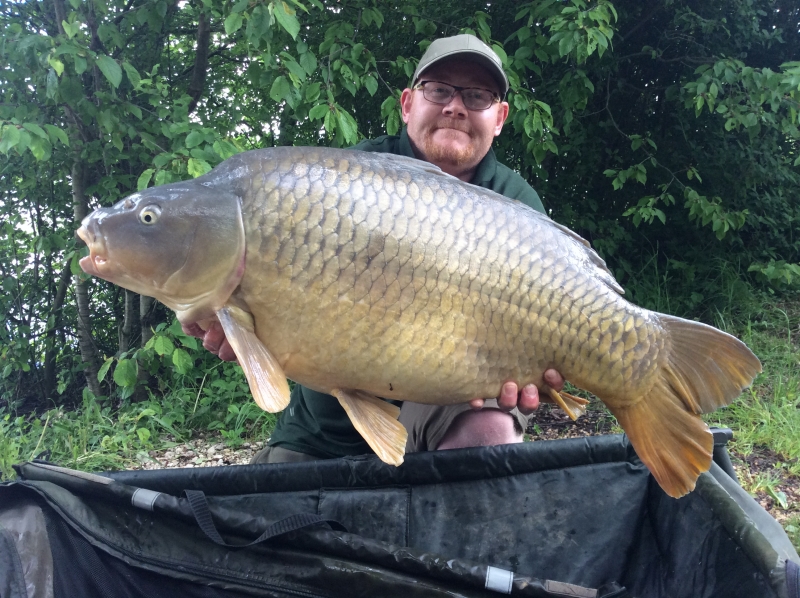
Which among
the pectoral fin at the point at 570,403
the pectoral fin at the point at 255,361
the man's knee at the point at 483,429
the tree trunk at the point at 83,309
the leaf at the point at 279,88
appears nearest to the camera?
the pectoral fin at the point at 255,361

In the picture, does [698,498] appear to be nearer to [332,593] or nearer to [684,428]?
[684,428]

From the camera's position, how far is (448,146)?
160 cm

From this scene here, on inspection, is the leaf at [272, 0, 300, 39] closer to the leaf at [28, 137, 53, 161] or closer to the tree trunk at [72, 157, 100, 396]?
the leaf at [28, 137, 53, 161]

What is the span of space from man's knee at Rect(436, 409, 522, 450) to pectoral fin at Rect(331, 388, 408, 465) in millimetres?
351

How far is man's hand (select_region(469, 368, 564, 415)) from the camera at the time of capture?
3.58ft

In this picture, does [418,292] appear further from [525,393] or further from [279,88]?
[279,88]

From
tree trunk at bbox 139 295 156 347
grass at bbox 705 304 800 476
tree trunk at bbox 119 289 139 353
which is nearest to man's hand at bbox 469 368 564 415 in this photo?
grass at bbox 705 304 800 476

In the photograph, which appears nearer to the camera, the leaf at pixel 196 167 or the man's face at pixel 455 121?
the man's face at pixel 455 121

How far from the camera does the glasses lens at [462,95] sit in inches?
62.8

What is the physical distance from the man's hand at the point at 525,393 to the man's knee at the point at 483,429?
0.21 metres

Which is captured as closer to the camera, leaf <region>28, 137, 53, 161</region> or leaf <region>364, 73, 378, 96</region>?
leaf <region>28, 137, 53, 161</region>

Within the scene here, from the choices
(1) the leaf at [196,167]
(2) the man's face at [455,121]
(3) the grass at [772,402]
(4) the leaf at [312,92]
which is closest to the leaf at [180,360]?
(1) the leaf at [196,167]

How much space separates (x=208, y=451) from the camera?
7.61 ft

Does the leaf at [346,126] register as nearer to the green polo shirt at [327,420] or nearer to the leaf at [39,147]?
the green polo shirt at [327,420]
